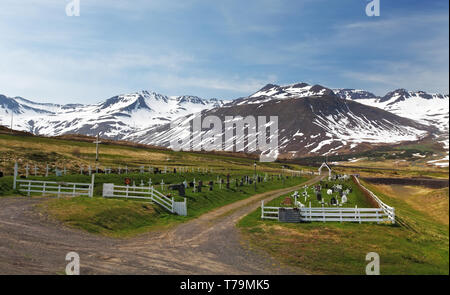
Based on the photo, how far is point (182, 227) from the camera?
3022cm

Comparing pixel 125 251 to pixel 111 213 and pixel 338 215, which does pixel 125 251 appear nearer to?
pixel 111 213

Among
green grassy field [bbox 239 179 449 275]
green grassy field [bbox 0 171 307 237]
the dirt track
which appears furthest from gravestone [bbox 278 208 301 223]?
green grassy field [bbox 0 171 307 237]

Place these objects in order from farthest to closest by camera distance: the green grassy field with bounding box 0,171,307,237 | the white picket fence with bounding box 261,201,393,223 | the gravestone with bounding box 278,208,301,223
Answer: the gravestone with bounding box 278,208,301,223 < the white picket fence with bounding box 261,201,393,223 < the green grassy field with bounding box 0,171,307,237

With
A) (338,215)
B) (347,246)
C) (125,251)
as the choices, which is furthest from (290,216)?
(125,251)

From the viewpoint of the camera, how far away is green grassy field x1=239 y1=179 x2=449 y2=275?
64.0ft

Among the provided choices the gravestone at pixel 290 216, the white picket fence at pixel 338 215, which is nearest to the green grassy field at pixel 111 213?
the gravestone at pixel 290 216

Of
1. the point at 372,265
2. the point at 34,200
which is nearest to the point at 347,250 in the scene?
the point at 372,265

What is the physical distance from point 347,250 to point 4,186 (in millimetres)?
39007

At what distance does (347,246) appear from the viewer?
23672mm

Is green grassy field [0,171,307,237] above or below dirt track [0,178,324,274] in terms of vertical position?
above

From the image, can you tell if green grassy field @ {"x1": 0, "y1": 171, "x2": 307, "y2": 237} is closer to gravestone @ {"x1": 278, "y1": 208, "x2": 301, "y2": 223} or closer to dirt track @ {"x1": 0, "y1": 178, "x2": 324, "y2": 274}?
dirt track @ {"x1": 0, "y1": 178, "x2": 324, "y2": 274}

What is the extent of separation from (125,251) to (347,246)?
14.4 m

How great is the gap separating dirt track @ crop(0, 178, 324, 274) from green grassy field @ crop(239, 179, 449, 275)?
1.80 meters

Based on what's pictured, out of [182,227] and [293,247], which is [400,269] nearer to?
[293,247]
